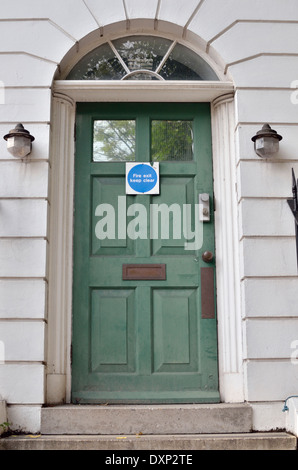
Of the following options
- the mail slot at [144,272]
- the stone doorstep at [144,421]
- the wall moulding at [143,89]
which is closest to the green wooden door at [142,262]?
the mail slot at [144,272]

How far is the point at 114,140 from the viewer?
515cm

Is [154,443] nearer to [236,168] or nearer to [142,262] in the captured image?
[142,262]

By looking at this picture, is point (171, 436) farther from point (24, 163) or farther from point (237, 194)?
point (24, 163)

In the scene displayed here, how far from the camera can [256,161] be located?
4844 mm

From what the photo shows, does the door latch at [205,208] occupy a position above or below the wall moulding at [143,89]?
below

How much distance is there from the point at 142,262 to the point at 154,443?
148cm

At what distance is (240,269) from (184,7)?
226 centimetres

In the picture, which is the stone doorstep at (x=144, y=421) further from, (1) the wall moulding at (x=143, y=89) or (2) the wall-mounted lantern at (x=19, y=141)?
(1) the wall moulding at (x=143, y=89)

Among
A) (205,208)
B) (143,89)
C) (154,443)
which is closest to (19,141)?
(143,89)

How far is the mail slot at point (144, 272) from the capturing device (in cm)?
488

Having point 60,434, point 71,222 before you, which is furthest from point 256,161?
point 60,434

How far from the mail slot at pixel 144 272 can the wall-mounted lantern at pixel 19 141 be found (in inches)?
47.4

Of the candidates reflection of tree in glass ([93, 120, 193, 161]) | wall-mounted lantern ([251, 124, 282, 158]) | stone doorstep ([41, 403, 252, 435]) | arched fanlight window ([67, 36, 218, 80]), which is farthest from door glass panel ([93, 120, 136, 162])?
stone doorstep ([41, 403, 252, 435])

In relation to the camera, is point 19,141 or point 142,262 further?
point 142,262
